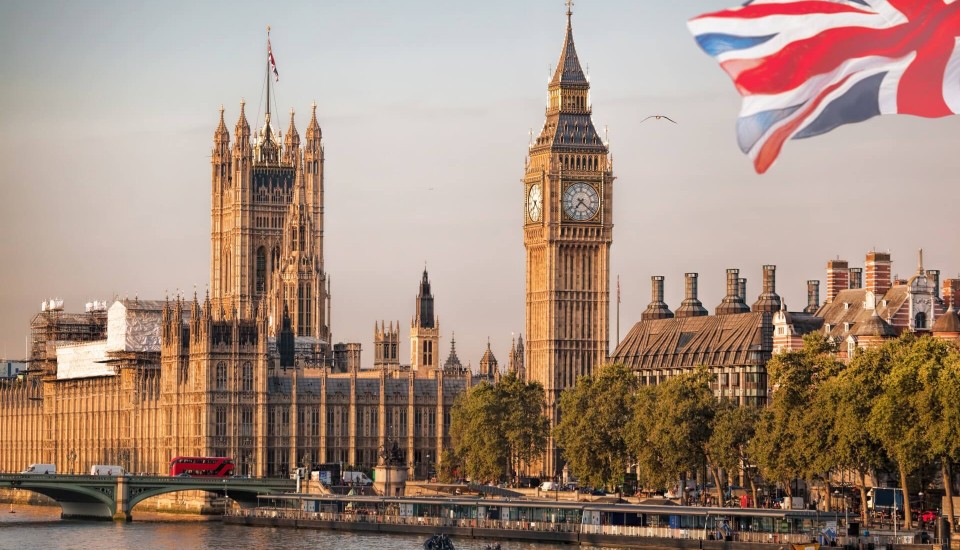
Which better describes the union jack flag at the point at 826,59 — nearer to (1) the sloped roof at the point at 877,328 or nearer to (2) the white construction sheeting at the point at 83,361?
(1) the sloped roof at the point at 877,328

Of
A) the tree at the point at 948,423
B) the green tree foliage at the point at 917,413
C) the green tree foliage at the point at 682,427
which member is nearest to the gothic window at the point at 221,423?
the green tree foliage at the point at 682,427

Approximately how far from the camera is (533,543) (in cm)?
10350

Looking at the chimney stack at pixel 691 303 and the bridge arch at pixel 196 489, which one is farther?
the chimney stack at pixel 691 303

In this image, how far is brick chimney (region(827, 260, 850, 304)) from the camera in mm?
120250

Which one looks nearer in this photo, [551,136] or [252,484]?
[252,484]

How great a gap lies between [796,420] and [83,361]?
318 feet

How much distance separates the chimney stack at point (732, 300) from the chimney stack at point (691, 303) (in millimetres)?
4810

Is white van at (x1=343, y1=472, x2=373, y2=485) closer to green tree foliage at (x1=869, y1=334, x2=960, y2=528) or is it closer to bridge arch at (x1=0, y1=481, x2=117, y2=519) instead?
bridge arch at (x1=0, y1=481, x2=117, y2=519)

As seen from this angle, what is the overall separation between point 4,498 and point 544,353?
5274cm

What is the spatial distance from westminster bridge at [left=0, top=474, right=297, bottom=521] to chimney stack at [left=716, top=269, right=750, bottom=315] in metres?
29.2

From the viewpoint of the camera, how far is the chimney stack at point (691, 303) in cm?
13950

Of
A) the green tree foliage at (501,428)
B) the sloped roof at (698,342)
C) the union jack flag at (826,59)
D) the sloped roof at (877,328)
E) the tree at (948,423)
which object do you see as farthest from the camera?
the green tree foliage at (501,428)

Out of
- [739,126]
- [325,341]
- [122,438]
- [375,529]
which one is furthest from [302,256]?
[739,126]

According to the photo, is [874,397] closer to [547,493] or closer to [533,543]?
[533,543]
